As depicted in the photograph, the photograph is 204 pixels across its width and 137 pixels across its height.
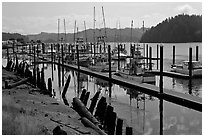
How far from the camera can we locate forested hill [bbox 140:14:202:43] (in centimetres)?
15450

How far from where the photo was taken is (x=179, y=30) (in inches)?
6358

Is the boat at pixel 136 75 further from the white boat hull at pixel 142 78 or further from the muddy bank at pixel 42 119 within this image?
the muddy bank at pixel 42 119

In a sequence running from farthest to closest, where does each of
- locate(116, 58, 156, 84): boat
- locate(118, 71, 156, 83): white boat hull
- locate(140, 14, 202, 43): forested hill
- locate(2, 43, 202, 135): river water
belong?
1. locate(140, 14, 202, 43): forested hill
2. locate(116, 58, 156, 84): boat
3. locate(118, 71, 156, 83): white boat hull
4. locate(2, 43, 202, 135): river water

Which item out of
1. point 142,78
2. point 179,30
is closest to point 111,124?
point 142,78

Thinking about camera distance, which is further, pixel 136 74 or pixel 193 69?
pixel 193 69

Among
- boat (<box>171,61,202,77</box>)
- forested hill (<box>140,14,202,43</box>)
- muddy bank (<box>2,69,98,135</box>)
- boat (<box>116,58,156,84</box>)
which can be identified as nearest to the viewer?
muddy bank (<box>2,69,98,135</box>)

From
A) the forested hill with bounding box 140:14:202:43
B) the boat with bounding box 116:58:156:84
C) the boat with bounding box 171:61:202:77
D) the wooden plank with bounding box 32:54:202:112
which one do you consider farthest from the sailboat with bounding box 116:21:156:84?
the forested hill with bounding box 140:14:202:43

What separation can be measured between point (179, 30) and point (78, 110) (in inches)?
5884

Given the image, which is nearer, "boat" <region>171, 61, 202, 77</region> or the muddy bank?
the muddy bank

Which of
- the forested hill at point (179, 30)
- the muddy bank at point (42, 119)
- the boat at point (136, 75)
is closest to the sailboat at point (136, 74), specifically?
the boat at point (136, 75)

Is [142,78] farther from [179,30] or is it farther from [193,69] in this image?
[179,30]

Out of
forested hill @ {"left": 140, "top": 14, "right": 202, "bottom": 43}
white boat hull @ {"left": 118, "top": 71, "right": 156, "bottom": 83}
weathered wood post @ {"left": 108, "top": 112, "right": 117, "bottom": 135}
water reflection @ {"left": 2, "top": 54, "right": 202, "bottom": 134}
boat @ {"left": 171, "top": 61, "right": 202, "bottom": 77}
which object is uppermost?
forested hill @ {"left": 140, "top": 14, "right": 202, "bottom": 43}

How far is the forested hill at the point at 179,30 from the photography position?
154 meters

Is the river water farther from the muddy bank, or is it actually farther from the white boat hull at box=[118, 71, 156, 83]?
the muddy bank
